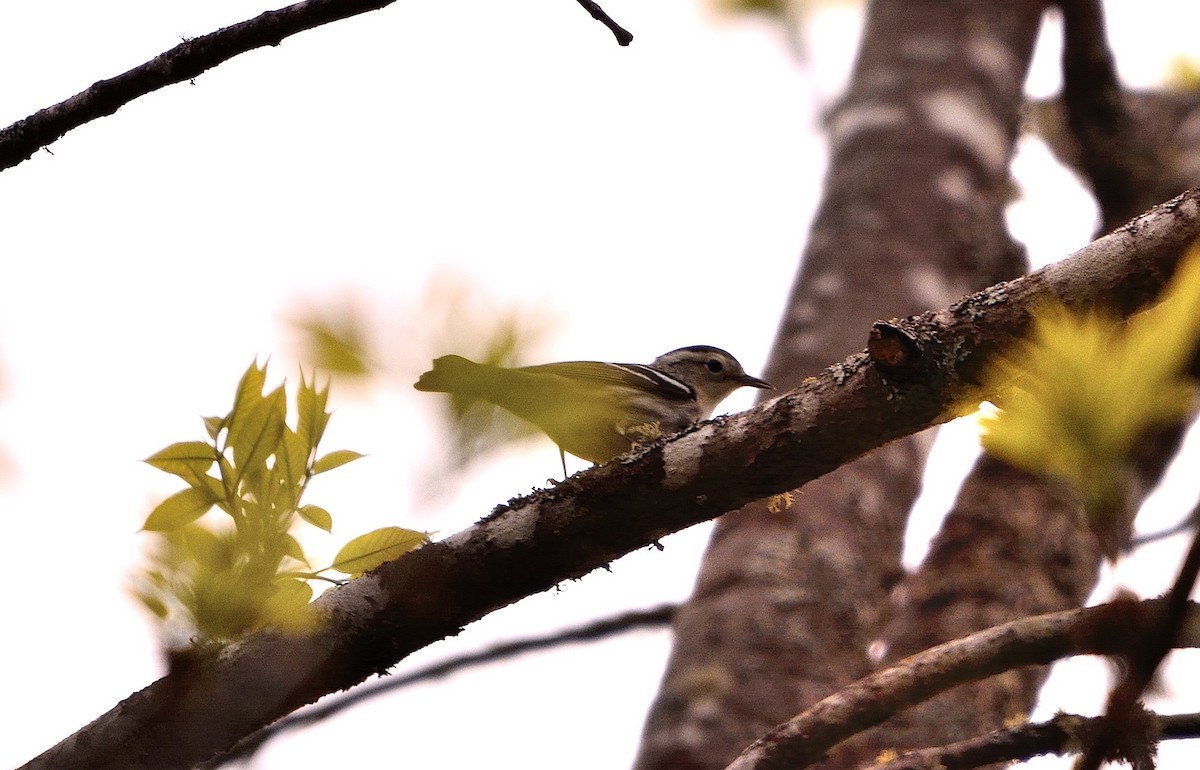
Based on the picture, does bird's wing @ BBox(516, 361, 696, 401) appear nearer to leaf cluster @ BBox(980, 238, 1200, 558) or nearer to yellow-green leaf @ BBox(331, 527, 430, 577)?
yellow-green leaf @ BBox(331, 527, 430, 577)

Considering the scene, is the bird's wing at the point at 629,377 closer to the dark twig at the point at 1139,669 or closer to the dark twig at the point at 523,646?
the dark twig at the point at 523,646

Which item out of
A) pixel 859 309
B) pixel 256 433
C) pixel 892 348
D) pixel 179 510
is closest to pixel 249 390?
pixel 256 433

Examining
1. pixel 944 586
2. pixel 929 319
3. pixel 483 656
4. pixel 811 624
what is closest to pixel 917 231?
pixel 944 586

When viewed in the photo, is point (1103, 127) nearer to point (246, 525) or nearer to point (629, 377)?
point (629, 377)

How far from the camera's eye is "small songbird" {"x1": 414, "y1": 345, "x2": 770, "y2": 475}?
5.82 ft

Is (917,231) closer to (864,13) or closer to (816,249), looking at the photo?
(816,249)

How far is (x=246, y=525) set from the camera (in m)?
1.77

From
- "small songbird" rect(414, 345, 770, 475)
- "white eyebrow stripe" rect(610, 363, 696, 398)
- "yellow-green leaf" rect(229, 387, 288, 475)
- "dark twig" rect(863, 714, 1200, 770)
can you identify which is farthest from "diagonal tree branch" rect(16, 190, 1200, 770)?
"white eyebrow stripe" rect(610, 363, 696, 398)

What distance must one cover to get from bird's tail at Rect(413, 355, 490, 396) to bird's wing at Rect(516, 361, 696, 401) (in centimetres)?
250

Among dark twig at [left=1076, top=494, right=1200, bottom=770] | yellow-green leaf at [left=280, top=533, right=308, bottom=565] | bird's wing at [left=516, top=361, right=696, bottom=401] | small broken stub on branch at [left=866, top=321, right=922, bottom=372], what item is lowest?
dark twig at [left=1076, top=494, right=1200, bottom=770]

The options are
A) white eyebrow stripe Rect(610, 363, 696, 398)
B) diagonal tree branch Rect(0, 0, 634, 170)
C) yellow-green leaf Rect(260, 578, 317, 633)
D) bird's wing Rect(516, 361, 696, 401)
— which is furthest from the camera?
white eyebrow stripe Rect(610, 363, 696, 398)

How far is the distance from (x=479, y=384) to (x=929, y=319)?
1053 millimetres

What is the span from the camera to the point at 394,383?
161cm

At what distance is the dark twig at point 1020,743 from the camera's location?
6.31 feet
